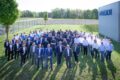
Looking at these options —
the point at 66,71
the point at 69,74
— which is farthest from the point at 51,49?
the point at 69,74

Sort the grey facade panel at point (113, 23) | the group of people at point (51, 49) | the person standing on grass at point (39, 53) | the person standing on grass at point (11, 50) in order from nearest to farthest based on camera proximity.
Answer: the person standing on grass at point (39, 53) < the group of people at point (51, 49) < the person standing on grass at point (11, 50) < the grey facade panel at point (113, 23)

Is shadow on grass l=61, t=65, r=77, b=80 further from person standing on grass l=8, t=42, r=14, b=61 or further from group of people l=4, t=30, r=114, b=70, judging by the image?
person standing on grass l=8, t=42, r=14, b=61

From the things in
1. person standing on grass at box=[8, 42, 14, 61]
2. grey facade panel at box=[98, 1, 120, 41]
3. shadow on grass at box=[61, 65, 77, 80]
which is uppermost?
grey facade panel at box=[98, 1, 120, 41]

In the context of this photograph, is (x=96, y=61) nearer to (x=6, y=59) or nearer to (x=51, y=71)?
(x=51, y=71)

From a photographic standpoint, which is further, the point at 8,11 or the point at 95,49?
the point at 8,11

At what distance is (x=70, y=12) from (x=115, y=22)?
7828 cm

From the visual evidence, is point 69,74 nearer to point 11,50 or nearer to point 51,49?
point 51,49

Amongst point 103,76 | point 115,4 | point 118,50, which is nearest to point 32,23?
point 115,4

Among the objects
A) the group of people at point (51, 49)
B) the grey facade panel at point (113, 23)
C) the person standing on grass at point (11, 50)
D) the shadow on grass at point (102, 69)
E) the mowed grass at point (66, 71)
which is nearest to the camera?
the shadow on grass at point (102, 69)

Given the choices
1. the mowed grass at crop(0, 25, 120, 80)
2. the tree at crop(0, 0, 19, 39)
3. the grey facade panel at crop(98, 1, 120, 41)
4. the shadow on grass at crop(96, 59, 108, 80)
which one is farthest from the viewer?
the grey facade panel at crop(98, 1, 120, 41)

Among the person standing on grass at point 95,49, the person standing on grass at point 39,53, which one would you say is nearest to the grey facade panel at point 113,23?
the person standing on grass at point 95,49

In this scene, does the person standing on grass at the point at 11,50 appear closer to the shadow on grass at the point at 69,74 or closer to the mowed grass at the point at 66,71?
the mowed grass at the point at 66,71

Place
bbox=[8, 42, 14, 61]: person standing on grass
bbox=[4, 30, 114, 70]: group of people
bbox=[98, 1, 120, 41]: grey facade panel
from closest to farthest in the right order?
1. bbox=[4, 30, 114, 70]: group of people
2. bbox=[8, 42, 14, 61]: person standing on grass
3. bbox=[98, 1, 120, 41]: grey facade panel

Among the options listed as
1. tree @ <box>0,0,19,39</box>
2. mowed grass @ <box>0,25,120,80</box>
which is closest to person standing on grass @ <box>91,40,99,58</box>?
mowed grass @ <box>0,25,120,80</box>
